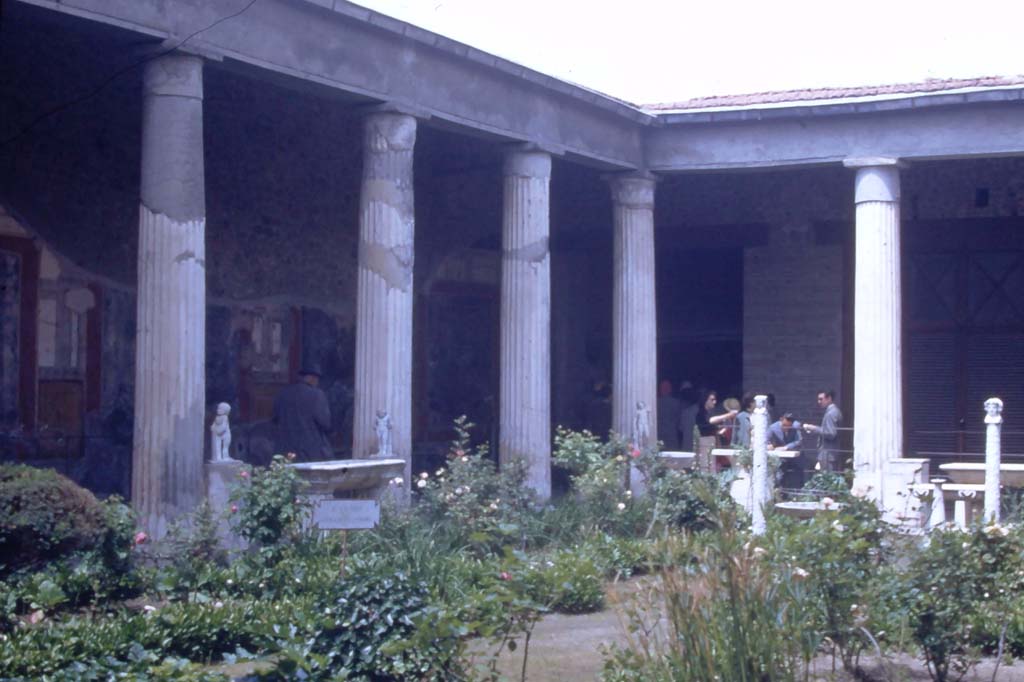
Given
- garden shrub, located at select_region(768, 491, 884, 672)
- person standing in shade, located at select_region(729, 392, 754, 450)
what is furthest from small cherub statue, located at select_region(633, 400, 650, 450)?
garden shrub, located at select_region(768, 491, 884, 672)

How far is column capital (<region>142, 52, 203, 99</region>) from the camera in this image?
32.8 feet

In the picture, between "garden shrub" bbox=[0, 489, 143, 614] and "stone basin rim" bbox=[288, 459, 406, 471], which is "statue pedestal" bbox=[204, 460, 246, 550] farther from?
"garden shrub" bbox=[0, 489, 143, 614]

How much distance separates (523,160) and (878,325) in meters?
4.27

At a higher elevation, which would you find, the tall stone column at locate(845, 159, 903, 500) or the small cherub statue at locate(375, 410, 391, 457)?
the tall stone column at locate(845, 159, 903, 500)

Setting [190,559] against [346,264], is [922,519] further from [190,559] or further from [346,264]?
[346,264]

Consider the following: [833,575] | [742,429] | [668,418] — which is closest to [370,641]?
[833,575]

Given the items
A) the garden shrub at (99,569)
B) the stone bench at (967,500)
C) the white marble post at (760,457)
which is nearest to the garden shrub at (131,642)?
the garden shrub at (99,569)

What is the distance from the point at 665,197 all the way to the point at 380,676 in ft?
47.8

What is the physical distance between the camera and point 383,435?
11867 millimetres

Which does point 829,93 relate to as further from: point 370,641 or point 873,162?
point 370,641

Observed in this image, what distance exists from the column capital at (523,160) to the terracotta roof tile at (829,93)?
224 centimetres

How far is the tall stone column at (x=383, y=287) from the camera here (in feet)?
39.6

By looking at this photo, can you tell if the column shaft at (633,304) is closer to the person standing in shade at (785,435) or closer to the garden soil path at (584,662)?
the person standing in shade at (785,435)

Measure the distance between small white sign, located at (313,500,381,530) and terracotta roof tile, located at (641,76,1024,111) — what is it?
9.45 m
